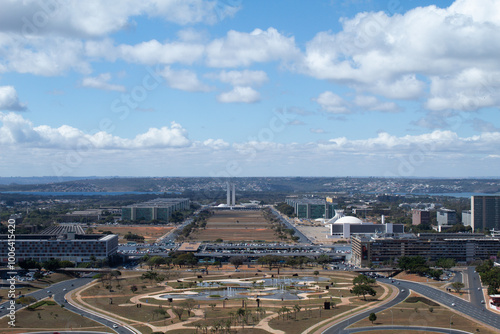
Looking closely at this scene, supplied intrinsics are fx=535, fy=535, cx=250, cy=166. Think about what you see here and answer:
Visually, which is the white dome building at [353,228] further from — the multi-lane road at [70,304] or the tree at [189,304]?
the tree at [189,304]

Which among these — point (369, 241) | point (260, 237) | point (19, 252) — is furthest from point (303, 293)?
point (260, 237)

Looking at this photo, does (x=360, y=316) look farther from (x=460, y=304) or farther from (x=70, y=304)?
(x=70, y=304)

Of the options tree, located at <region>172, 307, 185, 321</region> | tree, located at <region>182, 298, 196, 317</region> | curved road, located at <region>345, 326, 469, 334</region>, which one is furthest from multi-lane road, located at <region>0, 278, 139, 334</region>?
curved road, located at <region>345, 326, 469, 334</region>

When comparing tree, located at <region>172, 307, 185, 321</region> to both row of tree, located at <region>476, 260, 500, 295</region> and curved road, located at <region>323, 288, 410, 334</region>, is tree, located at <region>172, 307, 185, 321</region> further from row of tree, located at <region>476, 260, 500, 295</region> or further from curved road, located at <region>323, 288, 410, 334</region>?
row of tree, located at <region>476, 260, 500, 295</region>

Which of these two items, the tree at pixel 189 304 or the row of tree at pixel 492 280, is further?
the row of tree at pixel 492 280

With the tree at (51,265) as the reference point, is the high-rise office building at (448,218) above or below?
above

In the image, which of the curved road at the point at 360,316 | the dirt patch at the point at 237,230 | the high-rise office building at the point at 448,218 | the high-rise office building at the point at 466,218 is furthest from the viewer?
the high-rise office building at the point at 448,218

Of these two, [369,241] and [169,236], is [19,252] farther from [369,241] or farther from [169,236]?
[369,241]

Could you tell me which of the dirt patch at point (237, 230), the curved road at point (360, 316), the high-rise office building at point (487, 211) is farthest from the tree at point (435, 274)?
the high-rise office building at point (487, 211)

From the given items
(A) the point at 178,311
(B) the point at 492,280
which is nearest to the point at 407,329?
(B) the point at 492,280

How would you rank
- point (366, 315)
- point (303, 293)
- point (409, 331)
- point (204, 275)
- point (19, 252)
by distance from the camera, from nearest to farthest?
point (409, 331)
point (366, 315)
point (303, 293)
point (204, 275)
point (19, 252)

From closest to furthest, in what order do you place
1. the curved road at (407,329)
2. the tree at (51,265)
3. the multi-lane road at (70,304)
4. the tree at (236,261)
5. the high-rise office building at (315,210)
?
the curved road at (407,329)
the multi-lane road at (70,304)
the tree at (51,265)
the tree at (236,261)
the high-rise office building at (315,210)
